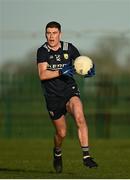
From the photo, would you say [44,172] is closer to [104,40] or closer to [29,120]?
[29,120]

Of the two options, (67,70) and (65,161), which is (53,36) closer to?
(67,70)

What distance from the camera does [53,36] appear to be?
12.0 m

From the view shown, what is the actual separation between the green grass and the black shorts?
94cm

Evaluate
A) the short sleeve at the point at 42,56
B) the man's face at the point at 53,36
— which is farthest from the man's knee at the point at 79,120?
the man's face at the point at 53,36

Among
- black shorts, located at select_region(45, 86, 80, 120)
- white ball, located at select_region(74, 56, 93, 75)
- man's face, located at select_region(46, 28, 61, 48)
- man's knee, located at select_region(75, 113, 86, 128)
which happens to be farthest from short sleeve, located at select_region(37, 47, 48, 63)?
man's knee, located at select_region(75, 113, 86, 128)

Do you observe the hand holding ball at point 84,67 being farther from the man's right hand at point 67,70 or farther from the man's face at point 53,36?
the man's face at point 53,36

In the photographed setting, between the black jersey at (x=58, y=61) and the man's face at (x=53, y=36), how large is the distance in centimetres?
12

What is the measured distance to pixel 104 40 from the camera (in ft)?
99.7

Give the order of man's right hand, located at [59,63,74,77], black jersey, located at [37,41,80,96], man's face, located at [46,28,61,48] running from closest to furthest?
1. man's right hand, located at [59,63,74,77]
2. man's face, located at [46,28,61,48]
3. black jersey, located at [37,41,80,96]

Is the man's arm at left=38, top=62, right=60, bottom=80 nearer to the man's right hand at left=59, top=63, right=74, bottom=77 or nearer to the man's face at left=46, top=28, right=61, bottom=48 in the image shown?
the man's right hand at left=59, top=63, right=74, bottom=77

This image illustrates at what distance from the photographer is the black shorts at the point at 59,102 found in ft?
40.1

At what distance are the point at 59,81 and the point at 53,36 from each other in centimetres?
74

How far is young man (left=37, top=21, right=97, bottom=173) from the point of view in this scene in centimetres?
1183

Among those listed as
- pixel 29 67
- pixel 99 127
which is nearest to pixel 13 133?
pixel 99 127
